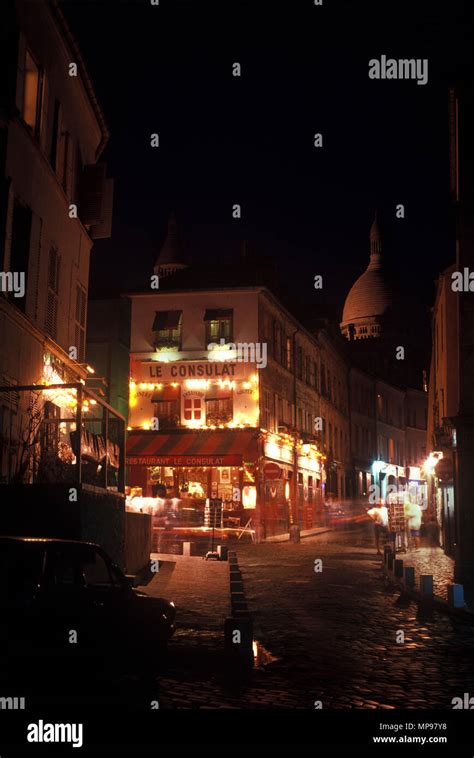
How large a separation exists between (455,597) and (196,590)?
17.0ft

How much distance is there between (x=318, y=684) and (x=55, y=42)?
13.0 metres

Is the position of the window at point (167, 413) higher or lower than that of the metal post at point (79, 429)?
higher

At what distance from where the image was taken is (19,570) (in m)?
7.27

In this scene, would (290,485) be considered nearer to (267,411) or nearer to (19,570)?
(267,411)

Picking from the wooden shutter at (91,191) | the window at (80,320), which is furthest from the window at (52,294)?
the wooden shutter at (91,191)

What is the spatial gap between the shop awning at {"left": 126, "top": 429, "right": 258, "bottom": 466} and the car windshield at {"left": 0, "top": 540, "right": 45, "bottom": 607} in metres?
29.7

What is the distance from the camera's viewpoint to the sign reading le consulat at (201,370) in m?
39.2

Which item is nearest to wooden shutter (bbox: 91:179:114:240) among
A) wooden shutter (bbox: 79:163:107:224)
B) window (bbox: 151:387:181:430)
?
wooden shutter (bbox: 79:163:107:224)

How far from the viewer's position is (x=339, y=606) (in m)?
14.1

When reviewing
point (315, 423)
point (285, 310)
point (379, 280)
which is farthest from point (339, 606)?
point (379, 280)

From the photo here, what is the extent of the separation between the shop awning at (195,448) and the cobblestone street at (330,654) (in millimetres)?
19745

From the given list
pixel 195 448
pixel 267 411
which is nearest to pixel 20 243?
pixel 195 448

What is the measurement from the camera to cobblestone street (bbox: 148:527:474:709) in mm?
7488

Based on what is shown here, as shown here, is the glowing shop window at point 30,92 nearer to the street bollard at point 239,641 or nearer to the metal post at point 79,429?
the metal post at point 79,429
